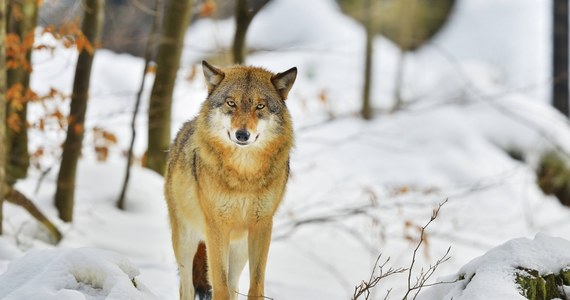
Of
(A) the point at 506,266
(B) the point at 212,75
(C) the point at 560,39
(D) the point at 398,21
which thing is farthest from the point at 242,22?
(D) the point at 398,21

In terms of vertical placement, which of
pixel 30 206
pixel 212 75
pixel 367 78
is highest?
pixel 212 75

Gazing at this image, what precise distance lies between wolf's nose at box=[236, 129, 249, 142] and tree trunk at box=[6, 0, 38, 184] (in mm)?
4035

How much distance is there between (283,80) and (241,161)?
606 millimetres

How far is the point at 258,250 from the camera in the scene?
16.4 ft

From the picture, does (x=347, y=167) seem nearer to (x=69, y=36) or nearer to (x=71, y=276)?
(x=69, y=36)

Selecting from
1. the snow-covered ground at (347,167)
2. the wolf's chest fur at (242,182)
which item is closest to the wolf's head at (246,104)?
the wolf's chest fur at (242,182)

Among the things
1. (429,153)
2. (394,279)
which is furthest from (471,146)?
(394,279)

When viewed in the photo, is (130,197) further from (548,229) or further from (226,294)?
(548,229)

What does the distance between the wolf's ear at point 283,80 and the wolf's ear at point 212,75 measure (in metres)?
0.36

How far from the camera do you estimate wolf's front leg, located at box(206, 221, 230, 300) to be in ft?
16.3

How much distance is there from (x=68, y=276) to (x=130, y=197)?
16.9ft

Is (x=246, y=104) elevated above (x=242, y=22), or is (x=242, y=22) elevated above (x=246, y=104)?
(x=242, y=22)

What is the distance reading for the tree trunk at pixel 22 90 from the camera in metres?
8.32

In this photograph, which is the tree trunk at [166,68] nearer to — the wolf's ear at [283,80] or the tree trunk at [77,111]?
the tree trunk at [77,111]
